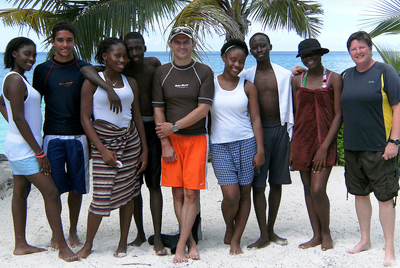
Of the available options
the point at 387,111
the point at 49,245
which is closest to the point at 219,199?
the point at 49,245

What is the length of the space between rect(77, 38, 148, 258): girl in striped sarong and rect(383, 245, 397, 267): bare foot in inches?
100

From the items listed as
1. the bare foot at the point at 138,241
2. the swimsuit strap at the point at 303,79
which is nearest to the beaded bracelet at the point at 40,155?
the bare foot at the point at 138,241

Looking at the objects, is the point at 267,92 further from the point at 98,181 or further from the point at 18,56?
the point at 18,56

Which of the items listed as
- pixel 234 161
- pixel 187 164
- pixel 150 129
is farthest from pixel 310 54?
pixel 150 129

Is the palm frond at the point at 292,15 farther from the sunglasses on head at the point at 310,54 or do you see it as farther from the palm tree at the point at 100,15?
the sunglasses on head at the point at 310,54

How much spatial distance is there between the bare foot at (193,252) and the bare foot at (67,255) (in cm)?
112

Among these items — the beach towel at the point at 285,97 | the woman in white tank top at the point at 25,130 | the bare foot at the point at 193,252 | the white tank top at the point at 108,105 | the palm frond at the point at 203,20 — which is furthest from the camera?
the palm frond at the point at 203,20

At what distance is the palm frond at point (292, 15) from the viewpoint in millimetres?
8762

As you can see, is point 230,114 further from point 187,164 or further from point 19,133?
point 19,133

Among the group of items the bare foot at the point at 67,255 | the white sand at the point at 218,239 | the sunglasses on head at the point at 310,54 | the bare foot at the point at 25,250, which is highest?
the sunglasses on head at the point at 310,54

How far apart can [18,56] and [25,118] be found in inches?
23.9

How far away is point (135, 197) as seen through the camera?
4.09 m

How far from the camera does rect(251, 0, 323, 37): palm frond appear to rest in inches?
345

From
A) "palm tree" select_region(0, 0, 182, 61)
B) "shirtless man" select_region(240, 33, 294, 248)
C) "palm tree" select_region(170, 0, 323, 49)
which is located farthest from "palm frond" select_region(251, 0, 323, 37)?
"shirtless man" select_region(240, 33, 294, 248)
